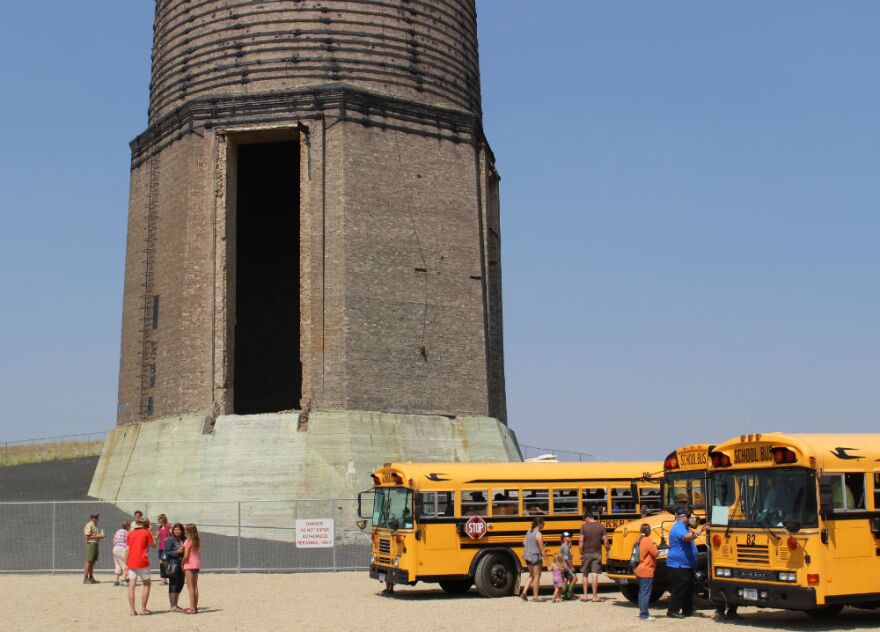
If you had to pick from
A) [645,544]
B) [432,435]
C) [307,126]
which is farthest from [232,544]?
[645,544]

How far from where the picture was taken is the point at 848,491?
14.7m

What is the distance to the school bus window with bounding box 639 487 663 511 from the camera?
21844 millimetres

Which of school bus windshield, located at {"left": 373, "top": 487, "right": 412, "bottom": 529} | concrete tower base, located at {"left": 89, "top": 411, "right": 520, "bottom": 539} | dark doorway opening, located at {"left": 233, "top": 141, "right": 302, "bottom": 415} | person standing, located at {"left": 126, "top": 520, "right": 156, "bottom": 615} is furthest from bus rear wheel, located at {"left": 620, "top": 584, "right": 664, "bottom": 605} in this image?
dark doorway opening, located at {"left": 233, "top": 141, "right": 302, "bottom": 415}

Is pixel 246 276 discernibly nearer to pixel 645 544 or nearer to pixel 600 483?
pixel 600 483

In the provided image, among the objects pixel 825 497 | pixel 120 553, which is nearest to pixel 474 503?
pixel 825 497

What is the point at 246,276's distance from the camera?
4525cm

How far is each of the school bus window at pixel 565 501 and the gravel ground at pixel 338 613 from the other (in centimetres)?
168

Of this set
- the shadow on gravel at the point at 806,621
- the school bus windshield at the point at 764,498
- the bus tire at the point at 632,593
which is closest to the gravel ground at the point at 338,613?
the shadow on gravel at the point at 806,621

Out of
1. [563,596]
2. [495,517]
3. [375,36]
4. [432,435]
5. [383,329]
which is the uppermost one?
[375,36]

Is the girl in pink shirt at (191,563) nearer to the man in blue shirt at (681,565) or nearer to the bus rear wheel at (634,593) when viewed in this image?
the bus rear wheel at (634,593)

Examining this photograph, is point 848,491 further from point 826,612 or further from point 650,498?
point 650,498

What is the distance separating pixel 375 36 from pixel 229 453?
47.9 ft

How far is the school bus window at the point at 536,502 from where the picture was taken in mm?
21125

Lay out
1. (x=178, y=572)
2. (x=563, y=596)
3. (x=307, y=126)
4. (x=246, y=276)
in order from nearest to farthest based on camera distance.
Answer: (x=178, y=572)
(x=563, y=596)
(x=307, y=126)
(x=246, y=276)
